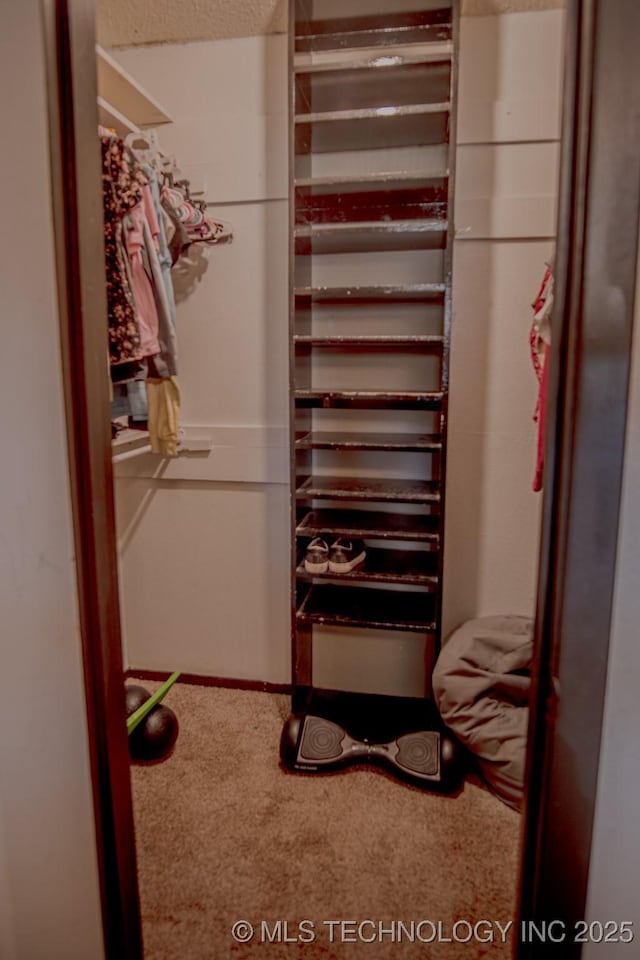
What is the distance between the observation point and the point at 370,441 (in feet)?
6.64

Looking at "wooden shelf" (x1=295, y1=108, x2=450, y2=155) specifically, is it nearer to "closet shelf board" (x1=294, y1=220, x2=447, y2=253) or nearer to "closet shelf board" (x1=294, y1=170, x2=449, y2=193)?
"closet shelf board" (x1=294, y1=170, x2=449, y2=193)

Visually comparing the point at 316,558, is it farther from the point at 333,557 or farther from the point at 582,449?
the point at 582,449

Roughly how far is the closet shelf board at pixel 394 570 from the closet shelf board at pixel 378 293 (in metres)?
0.92

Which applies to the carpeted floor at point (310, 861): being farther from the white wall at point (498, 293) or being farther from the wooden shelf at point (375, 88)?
the wooden shelf at point (375, 88)

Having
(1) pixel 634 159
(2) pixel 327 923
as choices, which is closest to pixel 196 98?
(1) pixel 634 159

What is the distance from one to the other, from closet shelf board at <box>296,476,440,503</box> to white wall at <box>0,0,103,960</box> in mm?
1179

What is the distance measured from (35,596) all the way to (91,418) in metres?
0.29

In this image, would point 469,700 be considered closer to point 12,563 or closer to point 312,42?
point 12,563

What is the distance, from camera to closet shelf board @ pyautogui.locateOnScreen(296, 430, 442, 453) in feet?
6.14

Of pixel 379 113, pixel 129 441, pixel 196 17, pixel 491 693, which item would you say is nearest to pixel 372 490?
pixel 491 693

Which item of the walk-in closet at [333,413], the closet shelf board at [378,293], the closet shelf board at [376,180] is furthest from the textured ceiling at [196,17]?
the closet shelf board at [378,293]

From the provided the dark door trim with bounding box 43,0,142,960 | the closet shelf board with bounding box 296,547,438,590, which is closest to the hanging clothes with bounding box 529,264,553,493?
the closet shelf board with bounding box 296,547,438,590

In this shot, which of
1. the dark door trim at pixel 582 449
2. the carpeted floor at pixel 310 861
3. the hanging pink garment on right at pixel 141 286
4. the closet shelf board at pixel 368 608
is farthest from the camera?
the closet shelf board at pixel 368 608

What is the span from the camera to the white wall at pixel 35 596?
0.74 meters
